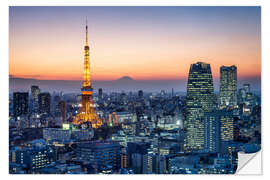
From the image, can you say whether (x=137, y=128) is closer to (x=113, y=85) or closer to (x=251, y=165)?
(x=113, y=85)

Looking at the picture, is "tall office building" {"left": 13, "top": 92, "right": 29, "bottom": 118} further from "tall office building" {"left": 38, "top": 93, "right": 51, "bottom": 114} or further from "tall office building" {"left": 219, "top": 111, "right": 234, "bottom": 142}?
"tall office building" {"left": 219, "top": 111, "right": 234, "bottom": 142}

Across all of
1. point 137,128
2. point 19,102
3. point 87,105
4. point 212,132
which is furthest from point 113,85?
point 212,132

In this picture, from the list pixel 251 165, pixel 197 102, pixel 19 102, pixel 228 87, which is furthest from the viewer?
pixel 197 102

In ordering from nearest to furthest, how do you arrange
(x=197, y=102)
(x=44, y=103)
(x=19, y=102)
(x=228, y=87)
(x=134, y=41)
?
1. (x=19, y=102)
2. (x=134, y=41)
3. (x=228, y=87)
4. (x=44, y=103)
5. (x=197, y=102)

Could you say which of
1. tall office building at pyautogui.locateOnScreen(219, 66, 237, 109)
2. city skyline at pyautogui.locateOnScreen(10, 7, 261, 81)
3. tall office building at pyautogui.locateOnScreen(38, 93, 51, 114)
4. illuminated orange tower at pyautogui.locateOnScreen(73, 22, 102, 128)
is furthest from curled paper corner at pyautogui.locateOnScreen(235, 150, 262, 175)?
tall office building at pyautogui.locateOnScreen(38, 93, 51, 114)
